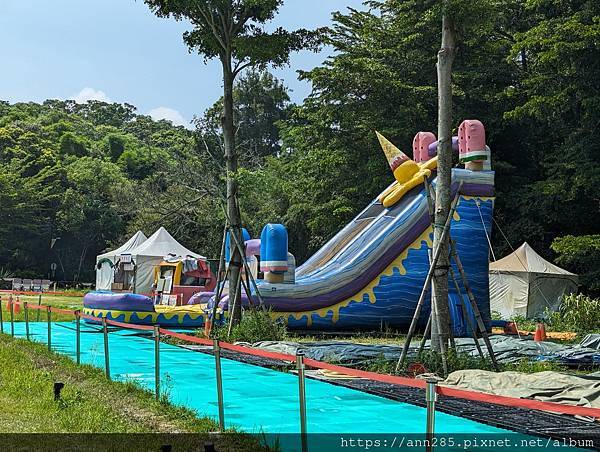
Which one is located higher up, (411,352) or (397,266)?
(397,266)

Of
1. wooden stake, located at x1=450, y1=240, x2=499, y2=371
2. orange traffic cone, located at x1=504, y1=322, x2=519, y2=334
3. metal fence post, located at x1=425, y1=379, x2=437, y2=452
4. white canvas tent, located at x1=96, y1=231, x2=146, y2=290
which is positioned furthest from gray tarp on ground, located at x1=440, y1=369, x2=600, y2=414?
white canvas tent, located at x1=96, y1=231, x2=146, y2=290

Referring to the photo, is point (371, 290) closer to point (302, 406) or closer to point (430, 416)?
point (302, 406)

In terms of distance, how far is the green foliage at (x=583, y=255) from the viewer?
62.5ft

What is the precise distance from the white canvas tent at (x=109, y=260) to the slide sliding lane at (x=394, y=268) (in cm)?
1479

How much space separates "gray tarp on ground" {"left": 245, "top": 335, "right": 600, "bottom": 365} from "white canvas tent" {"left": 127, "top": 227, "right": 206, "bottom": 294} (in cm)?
1592

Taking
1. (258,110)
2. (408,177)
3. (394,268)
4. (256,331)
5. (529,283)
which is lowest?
(256,331)

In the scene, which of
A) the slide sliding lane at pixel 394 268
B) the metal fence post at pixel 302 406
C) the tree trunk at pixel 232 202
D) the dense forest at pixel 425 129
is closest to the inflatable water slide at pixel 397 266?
the slide sliding lane at pixel 394 268

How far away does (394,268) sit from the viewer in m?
15.0

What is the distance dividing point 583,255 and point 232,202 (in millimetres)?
11714

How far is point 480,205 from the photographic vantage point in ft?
49.9

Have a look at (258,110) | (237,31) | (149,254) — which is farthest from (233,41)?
(258,110)

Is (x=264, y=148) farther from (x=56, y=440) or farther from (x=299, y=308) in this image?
(x=56, y=440)

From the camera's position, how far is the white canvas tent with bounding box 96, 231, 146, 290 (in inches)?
1117

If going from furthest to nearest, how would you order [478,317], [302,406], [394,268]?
[394,268] → [478,317] → [302,406]
